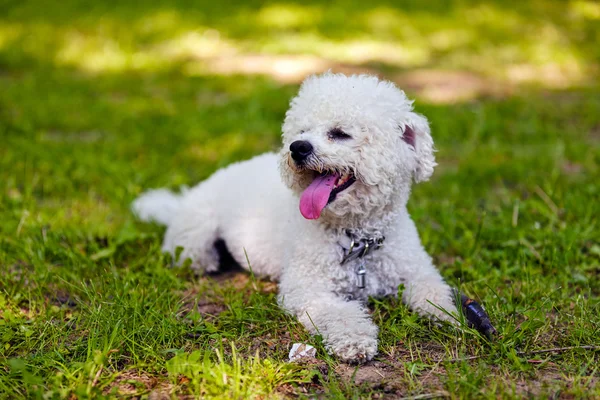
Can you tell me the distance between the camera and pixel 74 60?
8.71m

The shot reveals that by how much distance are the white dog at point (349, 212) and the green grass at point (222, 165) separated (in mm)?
127

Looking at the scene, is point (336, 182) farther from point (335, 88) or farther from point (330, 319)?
point (330, 319)

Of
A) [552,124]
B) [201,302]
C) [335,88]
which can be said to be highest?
[335,88]

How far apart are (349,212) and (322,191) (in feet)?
0.59

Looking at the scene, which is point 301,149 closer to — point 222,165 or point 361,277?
point 361,277

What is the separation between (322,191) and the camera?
9.24 ft

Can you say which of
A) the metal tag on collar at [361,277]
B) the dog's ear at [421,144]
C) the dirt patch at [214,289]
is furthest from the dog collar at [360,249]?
the dirt patch at [214,289]

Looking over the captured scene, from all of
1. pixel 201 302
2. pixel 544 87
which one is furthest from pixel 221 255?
pixel 544 87

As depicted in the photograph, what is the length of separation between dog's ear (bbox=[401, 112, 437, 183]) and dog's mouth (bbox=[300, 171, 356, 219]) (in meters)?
0.35

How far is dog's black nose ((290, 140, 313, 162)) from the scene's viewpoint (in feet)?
9.07

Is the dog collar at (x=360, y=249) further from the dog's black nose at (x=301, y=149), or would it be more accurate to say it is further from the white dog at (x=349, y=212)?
the dog's black nose at (x=301, y=149)

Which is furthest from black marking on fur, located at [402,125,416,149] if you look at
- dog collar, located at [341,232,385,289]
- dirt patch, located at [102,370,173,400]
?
dirt patch, located at [102,370,173,400]

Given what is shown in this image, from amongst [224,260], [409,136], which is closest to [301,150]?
[409,136]

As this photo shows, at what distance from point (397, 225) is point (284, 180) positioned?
61 cm
